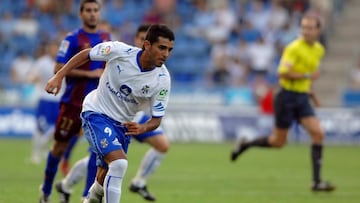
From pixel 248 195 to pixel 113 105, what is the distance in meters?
4.43

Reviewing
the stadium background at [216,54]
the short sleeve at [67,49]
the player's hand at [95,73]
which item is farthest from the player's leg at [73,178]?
the stadium background at [216,54]

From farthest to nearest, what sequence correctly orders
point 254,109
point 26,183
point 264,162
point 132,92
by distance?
point 254,109, point 264,162, point 26,183, point 132,92

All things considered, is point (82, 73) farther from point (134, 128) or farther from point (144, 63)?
point (134, 128)

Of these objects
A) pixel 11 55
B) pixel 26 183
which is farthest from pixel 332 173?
pixel 11 55

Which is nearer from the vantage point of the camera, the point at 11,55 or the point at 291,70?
the point at 291,70

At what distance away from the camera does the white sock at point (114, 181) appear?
9.78 metres

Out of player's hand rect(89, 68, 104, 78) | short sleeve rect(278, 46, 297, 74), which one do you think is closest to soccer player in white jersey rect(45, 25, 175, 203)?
player's hand rect(89, 68, 104, 78)

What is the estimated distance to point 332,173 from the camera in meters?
18.7

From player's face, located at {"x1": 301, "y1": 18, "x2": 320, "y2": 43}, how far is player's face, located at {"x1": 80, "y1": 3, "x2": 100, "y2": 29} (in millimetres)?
4331

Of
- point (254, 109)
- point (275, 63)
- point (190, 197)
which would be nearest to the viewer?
point (190, 197)

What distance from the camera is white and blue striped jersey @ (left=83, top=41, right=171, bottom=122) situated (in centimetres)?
1018

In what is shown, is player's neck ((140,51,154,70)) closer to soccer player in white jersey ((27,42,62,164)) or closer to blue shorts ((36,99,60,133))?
soccer player in white jersey ((27,42,62,164))

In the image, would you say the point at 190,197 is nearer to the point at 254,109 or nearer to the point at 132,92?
the point at 132,92

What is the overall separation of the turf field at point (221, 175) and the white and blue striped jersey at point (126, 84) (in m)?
2.84
